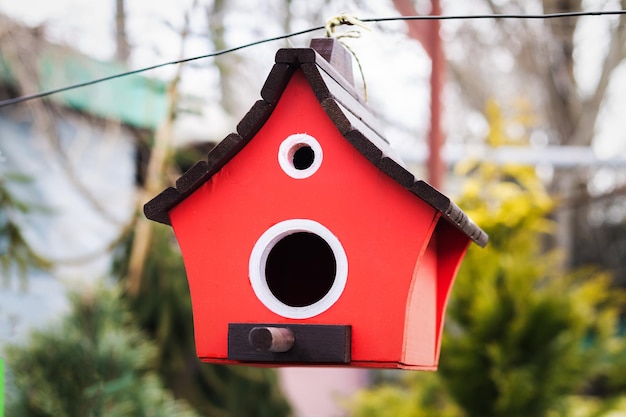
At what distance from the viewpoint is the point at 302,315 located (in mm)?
2234

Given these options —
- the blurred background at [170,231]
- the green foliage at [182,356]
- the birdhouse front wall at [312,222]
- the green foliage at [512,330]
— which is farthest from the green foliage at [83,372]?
the green foliage at [512,330]

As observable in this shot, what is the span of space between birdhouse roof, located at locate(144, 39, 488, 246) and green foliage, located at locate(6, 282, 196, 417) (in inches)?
62.3

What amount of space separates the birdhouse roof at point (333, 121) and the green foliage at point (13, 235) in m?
2.92

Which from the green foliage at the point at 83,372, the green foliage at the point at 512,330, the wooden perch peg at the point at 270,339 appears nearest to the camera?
the wooden perch peg at the point at 270,339

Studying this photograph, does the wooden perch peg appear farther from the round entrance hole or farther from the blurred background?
the blurred background

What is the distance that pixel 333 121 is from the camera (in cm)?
223

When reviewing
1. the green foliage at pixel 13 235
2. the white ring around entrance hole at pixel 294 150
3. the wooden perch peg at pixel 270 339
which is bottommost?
the wooden perch peg at pixel 270 339

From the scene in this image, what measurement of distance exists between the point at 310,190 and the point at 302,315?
12.7 inches

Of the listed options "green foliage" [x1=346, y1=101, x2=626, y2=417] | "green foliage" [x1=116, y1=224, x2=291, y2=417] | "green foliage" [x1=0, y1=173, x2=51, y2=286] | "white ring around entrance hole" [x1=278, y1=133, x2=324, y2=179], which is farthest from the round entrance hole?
"green foliage" [x1=116, y1=224, x2=291, y2=417]

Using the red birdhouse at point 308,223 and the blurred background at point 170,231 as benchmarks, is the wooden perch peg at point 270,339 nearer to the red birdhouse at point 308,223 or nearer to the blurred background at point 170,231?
the red birdhouse at point 308,223

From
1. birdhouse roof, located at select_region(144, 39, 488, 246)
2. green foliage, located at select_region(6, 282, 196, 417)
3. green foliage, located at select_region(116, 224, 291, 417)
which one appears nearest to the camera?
birdhouse roof, located at select_region(144, 39, 488, 246)

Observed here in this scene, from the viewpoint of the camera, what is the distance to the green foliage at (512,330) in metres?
5.62

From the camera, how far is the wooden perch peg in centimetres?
208

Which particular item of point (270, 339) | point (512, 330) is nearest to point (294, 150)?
point (270, 339)
